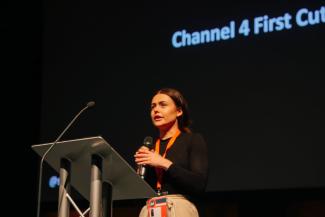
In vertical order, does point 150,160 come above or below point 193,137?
below

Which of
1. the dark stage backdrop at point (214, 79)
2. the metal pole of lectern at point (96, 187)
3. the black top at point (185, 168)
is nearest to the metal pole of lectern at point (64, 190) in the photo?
the metal pole of lectern at point (96, 187)

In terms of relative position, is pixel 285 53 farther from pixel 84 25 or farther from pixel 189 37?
pixel 84 25

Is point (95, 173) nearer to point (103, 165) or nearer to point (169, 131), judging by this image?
point (103, 165)

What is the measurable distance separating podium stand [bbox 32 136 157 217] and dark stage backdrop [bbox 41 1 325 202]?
188 cm

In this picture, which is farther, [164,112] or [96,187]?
[164,112]

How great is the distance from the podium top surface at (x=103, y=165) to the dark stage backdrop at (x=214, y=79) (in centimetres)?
188

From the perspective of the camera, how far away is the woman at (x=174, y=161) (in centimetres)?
235

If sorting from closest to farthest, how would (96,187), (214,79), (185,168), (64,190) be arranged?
(96,187) < (64,190) < (185,168) < (214,79)

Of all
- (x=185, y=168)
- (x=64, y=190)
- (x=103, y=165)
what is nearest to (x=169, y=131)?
(x=185, y=168)

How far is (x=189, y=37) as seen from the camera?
4500 millimetres

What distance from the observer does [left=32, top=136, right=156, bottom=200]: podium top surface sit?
2.12 meters

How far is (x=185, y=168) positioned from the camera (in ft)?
8.20

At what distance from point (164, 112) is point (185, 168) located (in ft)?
0.99

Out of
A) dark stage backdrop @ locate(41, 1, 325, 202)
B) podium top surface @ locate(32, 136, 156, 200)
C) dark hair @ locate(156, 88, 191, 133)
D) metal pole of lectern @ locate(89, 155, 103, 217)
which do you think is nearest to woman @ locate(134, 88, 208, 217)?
dark hair @ locate(156, 88, 191, 133)
